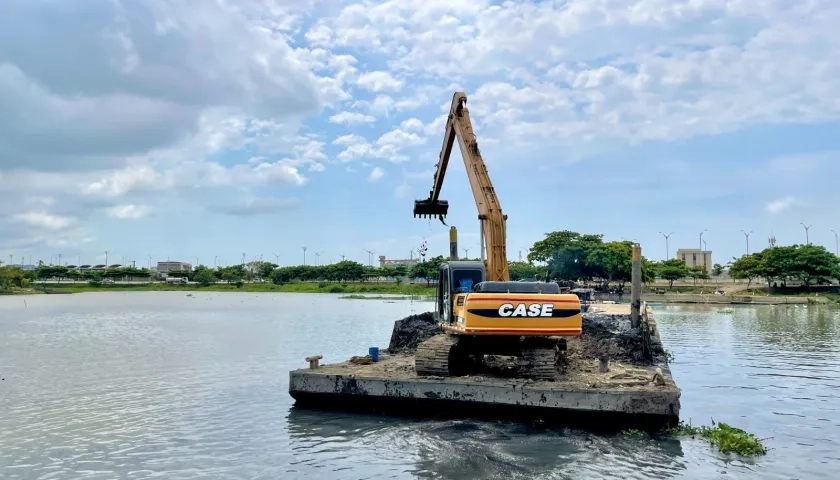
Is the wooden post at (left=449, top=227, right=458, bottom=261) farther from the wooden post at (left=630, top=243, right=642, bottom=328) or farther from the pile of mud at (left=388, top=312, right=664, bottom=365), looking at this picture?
the wooden post at (left=630, top=243, right=642, bottom=328)

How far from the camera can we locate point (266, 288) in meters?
135

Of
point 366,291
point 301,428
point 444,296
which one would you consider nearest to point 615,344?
point 444,296

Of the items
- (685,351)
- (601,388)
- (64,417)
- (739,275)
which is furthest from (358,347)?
(739,275)

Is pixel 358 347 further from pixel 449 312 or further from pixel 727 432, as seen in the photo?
pixel 727 432

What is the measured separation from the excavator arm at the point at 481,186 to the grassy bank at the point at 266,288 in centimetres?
8759

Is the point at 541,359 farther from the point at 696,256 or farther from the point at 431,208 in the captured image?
the point at 696,256

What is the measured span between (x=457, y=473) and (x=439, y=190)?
48.3 feet

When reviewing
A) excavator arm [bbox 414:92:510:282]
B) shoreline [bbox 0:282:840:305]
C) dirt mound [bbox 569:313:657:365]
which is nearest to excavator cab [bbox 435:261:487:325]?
excavator arm [bbox 414:92:510:282]

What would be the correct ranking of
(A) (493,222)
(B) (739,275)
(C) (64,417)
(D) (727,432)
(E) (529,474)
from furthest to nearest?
(B) (739,275) < (A) (493,222) < (C) (64,417) < (D) (727,432) < (E) (529,474)

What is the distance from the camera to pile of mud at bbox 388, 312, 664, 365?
18.2 meters

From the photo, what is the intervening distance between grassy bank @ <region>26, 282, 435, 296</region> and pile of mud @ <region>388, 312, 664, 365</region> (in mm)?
85982

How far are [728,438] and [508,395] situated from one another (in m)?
3.97

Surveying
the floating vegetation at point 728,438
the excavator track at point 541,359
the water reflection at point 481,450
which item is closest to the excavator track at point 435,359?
the water reflection at point 481,450

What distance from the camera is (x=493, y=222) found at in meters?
17.2
